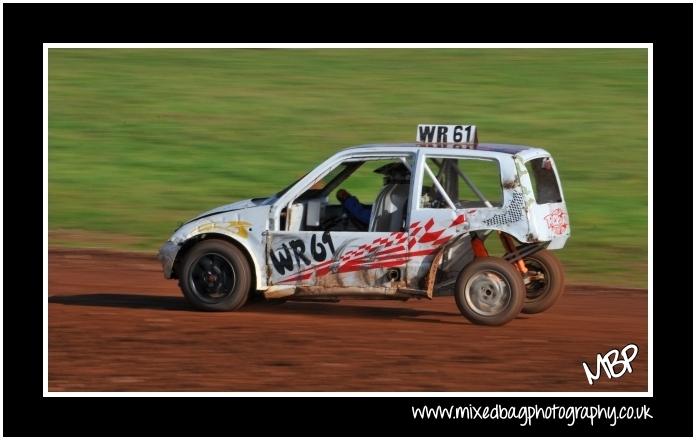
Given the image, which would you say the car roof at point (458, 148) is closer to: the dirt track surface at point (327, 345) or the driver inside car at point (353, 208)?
the driver inside car at point (353, 208)

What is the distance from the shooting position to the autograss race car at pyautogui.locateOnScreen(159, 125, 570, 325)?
11.7m

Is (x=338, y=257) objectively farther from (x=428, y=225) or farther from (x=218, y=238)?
(x=218, y=238)

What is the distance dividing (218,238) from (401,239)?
6.34 feet

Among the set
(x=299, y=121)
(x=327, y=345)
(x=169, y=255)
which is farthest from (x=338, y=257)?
(x=299, y=121)

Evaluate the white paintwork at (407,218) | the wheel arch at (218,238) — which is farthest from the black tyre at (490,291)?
the wheel arch at (218,238)

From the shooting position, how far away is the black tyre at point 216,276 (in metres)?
12.2

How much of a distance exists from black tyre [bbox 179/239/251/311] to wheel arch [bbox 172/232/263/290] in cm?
4

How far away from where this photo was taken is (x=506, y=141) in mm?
22891

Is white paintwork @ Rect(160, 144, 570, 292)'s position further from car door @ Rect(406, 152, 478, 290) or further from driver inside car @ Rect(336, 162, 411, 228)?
driver inside car @ Rect(336, 162, 411, 228)

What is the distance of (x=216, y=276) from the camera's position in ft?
40.4

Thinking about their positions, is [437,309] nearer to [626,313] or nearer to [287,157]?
[626,313]

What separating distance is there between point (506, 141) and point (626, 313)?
986 centimetres

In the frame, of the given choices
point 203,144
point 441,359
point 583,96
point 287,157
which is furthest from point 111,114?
point 441,359

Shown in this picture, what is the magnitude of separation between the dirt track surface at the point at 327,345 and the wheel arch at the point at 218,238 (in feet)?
1.46
